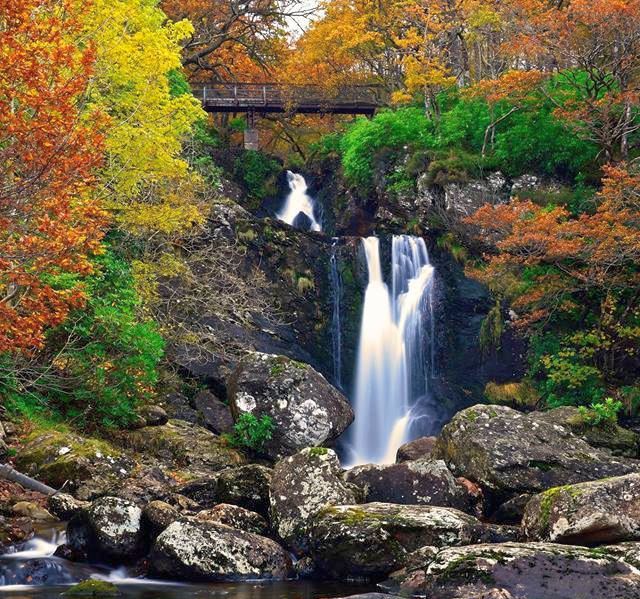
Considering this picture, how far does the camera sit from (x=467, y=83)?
113ft

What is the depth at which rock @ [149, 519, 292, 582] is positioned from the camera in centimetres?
985

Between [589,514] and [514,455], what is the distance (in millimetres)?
2934

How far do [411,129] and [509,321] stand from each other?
28.8 feet

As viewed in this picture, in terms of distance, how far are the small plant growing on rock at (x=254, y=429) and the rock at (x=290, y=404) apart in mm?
106

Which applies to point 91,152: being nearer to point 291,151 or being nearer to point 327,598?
point 327,598

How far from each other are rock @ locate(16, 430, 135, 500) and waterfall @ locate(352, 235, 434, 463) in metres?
9.05

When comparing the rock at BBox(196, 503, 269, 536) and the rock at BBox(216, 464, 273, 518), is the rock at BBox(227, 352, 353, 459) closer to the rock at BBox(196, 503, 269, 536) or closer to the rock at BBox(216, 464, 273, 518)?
the rock at BBox(216, 464, 273, 518)

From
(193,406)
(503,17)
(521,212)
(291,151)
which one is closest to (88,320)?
(193,406)

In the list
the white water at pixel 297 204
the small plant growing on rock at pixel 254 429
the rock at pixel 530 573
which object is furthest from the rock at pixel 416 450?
the white water at pixel 297 204

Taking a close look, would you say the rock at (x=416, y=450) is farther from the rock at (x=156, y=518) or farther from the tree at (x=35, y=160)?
the tree at (x=35, y=160)

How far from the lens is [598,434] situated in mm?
16938

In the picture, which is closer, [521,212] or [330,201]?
[521,212]

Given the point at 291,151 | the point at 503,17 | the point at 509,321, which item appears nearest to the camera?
the point at 509,321

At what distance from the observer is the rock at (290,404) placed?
16406mm
